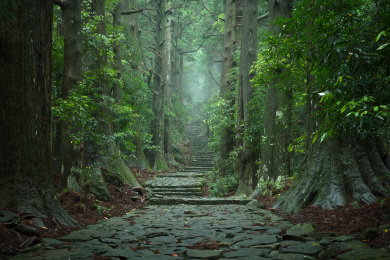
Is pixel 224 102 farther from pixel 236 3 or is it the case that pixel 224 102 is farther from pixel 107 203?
pixel 107 203

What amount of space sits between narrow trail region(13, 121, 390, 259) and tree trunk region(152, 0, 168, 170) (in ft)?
45.4

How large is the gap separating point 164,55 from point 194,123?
25.6m

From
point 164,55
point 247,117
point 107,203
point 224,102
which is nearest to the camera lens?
point 107,203

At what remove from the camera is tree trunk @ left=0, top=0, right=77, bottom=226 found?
4.46 meters

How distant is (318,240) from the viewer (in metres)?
4.09

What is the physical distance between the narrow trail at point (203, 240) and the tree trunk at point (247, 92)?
438 cm

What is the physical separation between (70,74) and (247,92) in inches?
259

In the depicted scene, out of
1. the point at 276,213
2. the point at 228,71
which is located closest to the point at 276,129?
the point at 276,213

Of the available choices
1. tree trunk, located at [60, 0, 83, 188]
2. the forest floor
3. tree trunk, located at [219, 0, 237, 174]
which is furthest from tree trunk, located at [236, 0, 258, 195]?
tree trunk, located at [60, 0, 83, 188]

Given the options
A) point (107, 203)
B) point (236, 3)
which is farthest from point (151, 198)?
point (236, 3)

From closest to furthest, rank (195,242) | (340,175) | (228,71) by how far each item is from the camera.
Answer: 1. (195,242)
2. (340,175)
3. (228,71)

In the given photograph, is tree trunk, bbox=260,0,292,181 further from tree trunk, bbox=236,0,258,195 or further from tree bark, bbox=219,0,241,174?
tree bark, bbox=219,0,241,174

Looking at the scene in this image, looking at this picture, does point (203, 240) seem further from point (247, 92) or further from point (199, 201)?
point (247, 92)

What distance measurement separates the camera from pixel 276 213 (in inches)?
272
